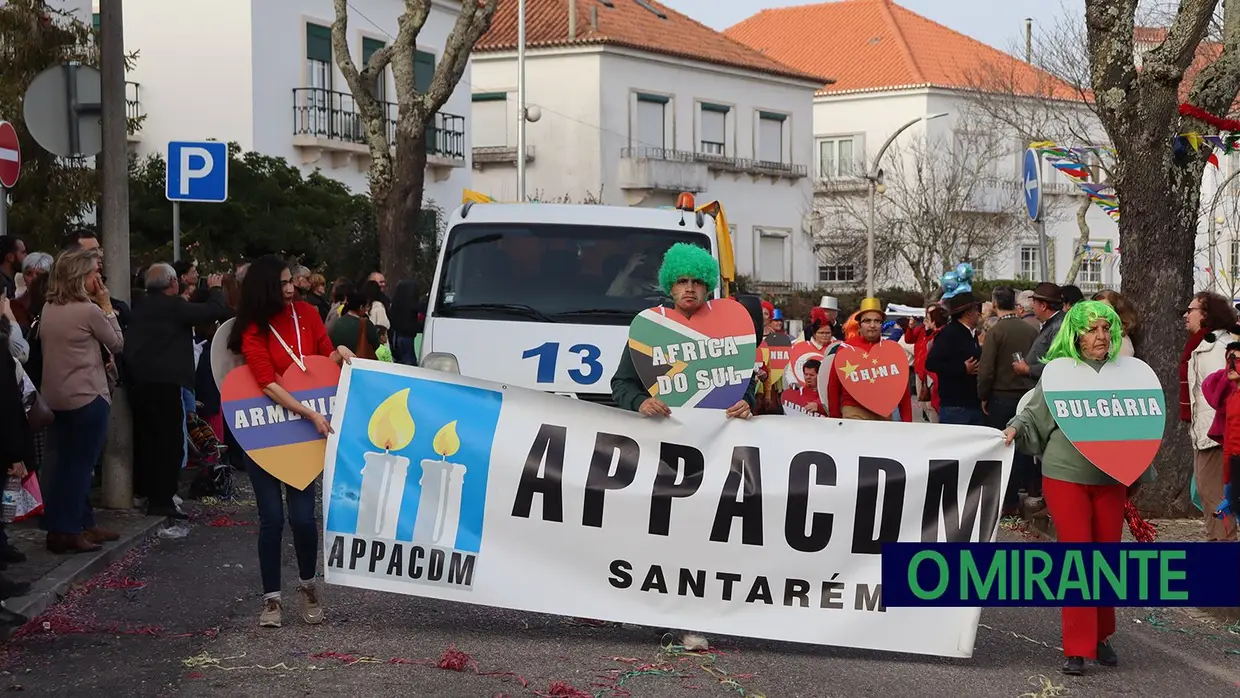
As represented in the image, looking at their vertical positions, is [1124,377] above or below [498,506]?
above

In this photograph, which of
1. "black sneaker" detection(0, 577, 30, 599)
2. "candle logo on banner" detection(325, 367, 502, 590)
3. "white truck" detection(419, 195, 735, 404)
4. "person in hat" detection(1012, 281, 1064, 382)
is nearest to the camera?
"candle logo on banner" detection(325, 367, 502, 590)

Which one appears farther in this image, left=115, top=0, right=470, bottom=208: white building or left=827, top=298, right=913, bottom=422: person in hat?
left=115, top=0, right=470, bottom=208: white building

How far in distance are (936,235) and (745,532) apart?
4926 centimetres

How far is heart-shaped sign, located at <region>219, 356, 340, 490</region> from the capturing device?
8.94m

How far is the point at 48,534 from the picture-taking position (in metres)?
11.2

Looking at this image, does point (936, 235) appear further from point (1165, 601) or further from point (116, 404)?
point (1165, 601)

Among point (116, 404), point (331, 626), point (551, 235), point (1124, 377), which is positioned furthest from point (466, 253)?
point (1124, 377)

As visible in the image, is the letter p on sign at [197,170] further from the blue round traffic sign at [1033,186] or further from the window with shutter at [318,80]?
the window with shutter at [318,80]

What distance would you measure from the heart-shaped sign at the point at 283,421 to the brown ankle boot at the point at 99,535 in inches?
114

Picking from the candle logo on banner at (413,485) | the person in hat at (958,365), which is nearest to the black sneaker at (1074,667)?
the candle logo on banner at (413,485)

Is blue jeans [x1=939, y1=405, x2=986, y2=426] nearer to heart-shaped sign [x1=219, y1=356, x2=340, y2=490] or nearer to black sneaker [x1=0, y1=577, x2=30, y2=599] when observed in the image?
heart-shaped sign [x1=219, y1=356, x2=340, y2=490]

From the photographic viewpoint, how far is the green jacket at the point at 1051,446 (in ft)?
27.2

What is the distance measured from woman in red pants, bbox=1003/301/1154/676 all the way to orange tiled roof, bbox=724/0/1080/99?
55351 mm

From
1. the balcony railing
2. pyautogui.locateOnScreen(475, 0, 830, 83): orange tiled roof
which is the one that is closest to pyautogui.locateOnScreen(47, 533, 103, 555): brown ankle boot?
the balcony railing
